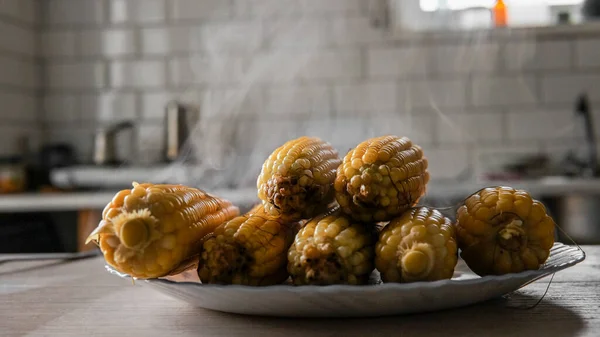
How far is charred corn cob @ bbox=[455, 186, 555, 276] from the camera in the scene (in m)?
0.53

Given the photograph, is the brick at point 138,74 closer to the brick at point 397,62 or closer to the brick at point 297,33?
the brick at point 297,33

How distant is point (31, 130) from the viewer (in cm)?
249

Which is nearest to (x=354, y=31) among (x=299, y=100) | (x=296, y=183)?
(x=299, y=100)

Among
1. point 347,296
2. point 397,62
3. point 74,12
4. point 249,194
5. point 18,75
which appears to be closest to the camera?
point 347,296

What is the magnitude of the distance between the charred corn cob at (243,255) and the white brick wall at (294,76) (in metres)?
1.72

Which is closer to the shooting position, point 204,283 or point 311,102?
point 204,283

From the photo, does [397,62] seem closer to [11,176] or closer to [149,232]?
[11,176]

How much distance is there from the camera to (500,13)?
2.24m

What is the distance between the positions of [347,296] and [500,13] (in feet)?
6.62

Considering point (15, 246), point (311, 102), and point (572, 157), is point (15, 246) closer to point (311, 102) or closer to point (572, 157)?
point (311, 102)

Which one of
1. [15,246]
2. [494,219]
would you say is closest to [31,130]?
[15,246]

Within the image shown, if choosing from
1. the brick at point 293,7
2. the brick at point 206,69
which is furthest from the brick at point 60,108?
the brick at point 293,7

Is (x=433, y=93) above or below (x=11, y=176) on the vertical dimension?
above

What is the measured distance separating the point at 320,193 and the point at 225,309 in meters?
0.13
